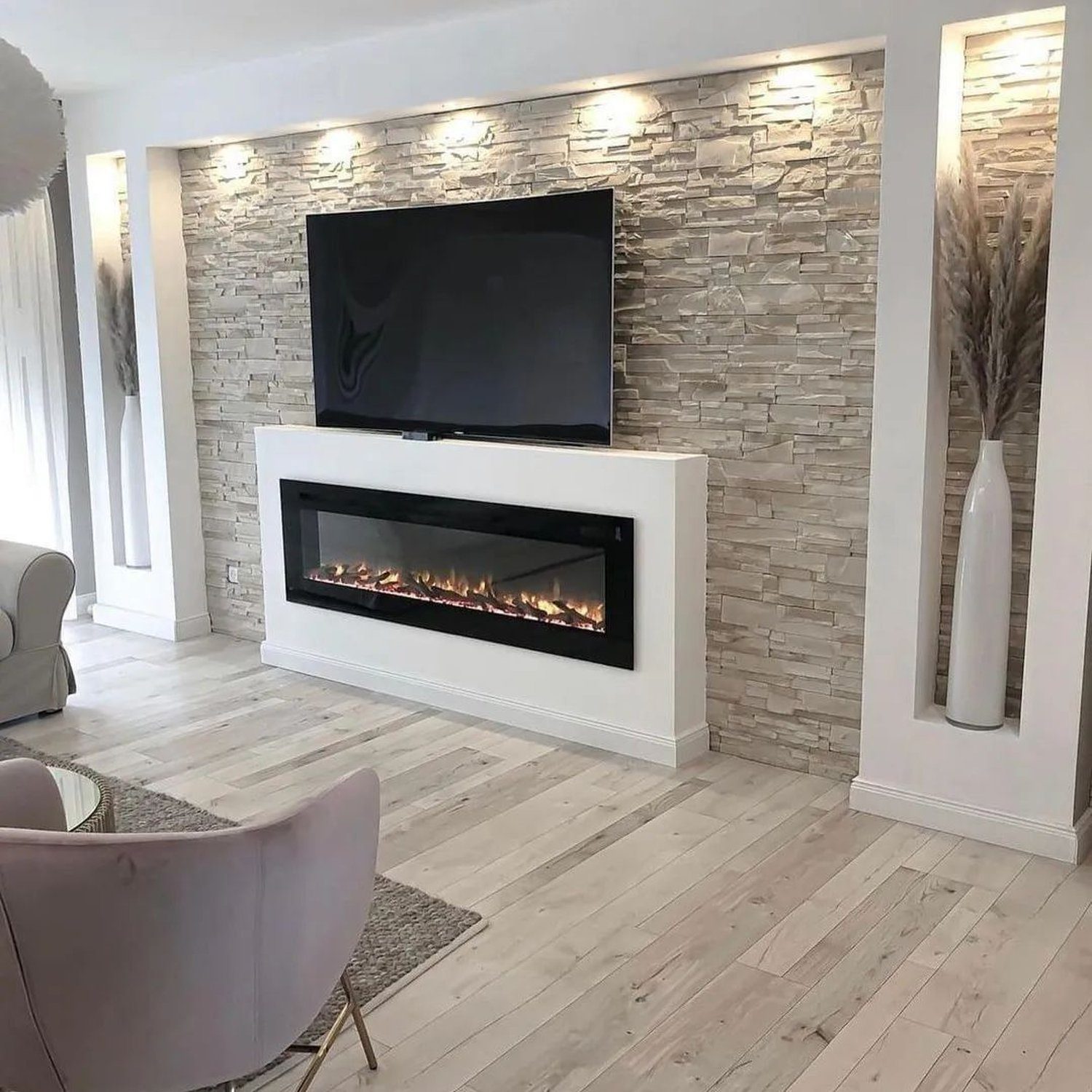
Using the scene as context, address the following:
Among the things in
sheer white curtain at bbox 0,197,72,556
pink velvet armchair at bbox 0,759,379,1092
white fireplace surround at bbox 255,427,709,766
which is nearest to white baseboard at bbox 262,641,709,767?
white fireplace surround at bbox 255,427,709,766

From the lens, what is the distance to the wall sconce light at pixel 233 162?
17.2ft

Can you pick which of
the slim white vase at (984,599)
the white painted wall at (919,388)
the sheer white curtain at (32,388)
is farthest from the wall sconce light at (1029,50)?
the sheer white curtain at (32,388)

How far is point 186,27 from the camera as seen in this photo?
4266mm

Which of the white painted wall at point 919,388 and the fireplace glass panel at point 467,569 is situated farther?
the fireplace glass panel at point 467,569

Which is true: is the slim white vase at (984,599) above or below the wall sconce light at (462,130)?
below

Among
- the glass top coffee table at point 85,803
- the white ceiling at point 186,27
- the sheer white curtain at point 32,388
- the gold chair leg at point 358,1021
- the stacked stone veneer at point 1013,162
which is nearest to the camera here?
the gold chair leg at point 358,1021

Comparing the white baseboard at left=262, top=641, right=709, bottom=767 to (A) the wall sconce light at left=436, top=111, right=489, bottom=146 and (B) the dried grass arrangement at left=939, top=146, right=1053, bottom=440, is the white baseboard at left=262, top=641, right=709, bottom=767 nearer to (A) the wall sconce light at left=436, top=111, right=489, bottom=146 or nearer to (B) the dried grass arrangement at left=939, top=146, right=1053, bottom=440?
(B) the dried grass arrangement at left=939, top=146, right=1053, bottom=440

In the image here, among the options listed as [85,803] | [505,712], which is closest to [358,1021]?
[85,803]

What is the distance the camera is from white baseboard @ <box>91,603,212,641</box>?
578cm

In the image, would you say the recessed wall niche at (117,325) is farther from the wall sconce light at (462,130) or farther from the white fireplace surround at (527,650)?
the wall sconce light at (462,130)

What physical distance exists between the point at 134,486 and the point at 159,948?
4.44 metres

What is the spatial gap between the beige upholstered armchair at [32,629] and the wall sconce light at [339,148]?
6.31 ft

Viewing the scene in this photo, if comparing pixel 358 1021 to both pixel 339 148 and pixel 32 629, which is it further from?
pixel 339 148

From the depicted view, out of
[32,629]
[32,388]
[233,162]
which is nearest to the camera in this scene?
[32,629]
